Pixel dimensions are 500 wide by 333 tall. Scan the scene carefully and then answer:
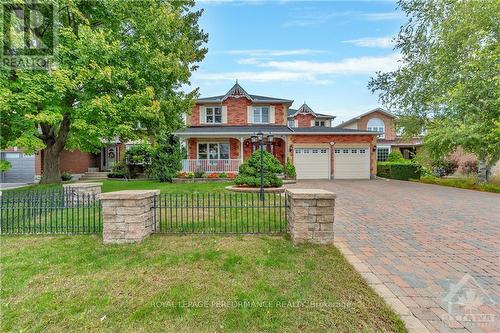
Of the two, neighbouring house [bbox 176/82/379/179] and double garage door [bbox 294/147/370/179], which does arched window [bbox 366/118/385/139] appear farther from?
double garage door [bbox 294/147/370/179]

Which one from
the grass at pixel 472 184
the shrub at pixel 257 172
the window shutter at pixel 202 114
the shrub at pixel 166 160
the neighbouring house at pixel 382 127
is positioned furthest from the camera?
the neighbouring house at pixel 382 127

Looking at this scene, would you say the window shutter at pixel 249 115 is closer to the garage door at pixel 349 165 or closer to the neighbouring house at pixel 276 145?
the neighbouring house at pixel 276 145

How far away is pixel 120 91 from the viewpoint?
1042 centimetres

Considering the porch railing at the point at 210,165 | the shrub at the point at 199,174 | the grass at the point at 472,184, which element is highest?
the porch railing at the point at 210,165

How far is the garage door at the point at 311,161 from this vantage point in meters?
19.4

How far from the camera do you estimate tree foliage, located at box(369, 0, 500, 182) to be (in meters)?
12.7

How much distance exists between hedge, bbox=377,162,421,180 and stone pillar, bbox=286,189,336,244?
58.5 ft

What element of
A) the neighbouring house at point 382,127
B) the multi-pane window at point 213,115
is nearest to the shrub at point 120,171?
the multi-pane window at point 213,115

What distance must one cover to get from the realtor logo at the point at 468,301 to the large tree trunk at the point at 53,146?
14.4 meters

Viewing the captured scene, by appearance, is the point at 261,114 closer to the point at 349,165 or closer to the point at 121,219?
the point at 349,165

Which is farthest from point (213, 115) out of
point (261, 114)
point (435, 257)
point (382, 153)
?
point (382, 153)

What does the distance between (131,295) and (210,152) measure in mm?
17327

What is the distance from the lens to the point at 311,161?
63.6ft

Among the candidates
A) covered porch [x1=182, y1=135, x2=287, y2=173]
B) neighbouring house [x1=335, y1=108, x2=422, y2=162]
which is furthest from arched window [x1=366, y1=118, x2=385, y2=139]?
covered porch [x1=182, y1=135, x2=287, y2=173]
